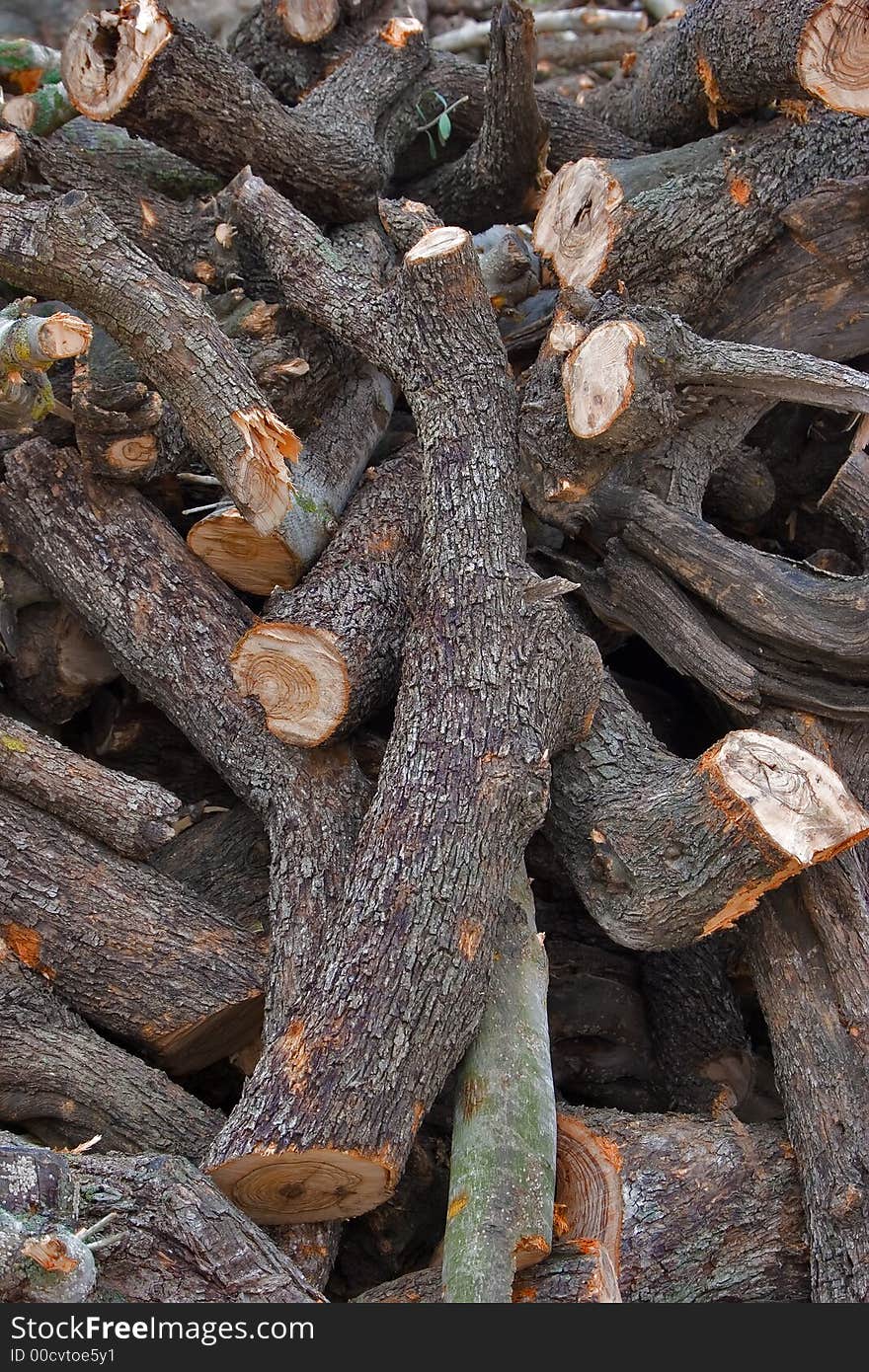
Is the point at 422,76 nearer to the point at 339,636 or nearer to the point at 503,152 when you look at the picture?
the point at 503,152

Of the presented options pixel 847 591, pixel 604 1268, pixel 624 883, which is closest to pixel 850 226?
pixel 847 591

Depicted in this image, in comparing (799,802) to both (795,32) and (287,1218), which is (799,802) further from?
(795,32)

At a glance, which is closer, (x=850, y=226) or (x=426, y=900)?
(x=426, y=900)

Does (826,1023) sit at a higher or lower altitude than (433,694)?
lower

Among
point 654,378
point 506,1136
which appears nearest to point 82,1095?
point 506,1136

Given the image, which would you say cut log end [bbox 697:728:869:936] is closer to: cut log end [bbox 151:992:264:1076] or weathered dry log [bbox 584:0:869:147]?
cut log end [bbox 151:992:264:1076]

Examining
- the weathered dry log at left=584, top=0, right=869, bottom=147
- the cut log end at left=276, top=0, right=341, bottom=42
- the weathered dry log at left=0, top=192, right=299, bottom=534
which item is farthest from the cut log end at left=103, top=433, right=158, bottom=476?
the cut log end at left=276, top=0, right=341, bottom=42
